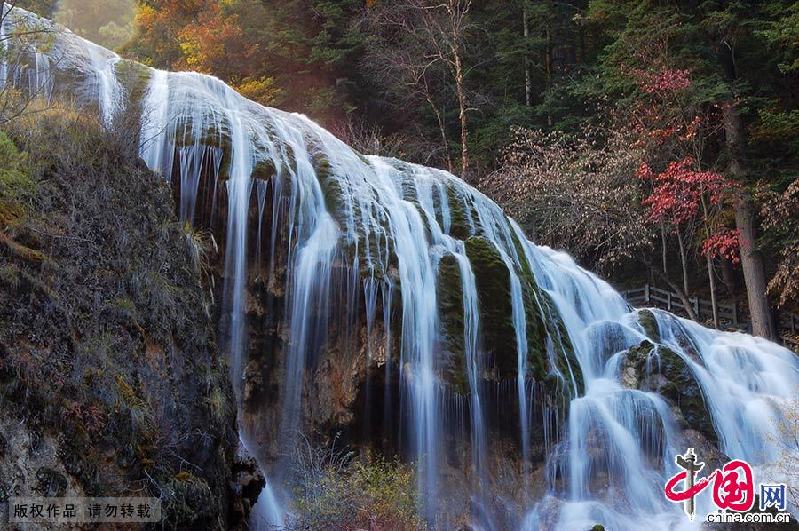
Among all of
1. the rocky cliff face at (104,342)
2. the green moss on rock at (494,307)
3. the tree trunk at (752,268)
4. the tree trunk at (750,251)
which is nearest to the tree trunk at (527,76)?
the tree trunk at (750,251)

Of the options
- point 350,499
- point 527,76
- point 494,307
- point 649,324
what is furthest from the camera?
point 527,76

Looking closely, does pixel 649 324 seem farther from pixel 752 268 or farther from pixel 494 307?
pixel 752 268

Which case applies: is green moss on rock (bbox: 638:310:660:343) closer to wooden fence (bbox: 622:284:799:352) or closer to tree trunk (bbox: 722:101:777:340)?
tree trunk (bbox: 722:101:777:340)

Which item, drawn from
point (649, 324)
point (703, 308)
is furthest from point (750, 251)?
point (649, 324)

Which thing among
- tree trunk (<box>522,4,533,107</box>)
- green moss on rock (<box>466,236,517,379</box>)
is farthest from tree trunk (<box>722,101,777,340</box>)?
green moss on rock (<box>466,236,517,379</box>)

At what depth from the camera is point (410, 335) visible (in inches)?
360

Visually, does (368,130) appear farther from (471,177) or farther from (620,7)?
(620,7)

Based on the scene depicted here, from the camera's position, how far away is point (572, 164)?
19.3m

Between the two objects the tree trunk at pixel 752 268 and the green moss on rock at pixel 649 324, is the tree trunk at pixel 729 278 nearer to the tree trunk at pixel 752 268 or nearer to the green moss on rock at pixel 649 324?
the tree trunk at pixel 752 268

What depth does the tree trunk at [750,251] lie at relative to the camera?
53.8ft

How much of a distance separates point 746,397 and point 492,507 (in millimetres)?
5937

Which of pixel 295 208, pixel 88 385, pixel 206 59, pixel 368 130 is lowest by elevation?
pixel 88 385

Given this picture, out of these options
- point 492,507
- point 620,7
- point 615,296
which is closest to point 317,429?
point 492,507

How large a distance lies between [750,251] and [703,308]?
166 inches
